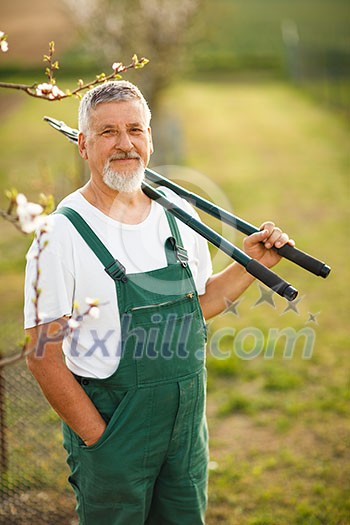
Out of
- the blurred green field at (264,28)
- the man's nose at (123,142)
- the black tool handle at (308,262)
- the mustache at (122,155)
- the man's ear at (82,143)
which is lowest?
the black tool handle at (308,262)

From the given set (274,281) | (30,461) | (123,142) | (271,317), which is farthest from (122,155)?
A: (271,317)

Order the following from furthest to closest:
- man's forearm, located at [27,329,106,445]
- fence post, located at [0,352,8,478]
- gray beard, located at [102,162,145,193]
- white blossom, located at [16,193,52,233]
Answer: fence post, located at [0,352,8,478] → gray beard, located at [102,162,145,193] → man's forearm, located at [27,329,106,445] → white blossom, located at [16,193,52,233]

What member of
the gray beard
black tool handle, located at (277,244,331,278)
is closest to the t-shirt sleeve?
the gray beard

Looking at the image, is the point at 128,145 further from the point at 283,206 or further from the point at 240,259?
the point at 283,206

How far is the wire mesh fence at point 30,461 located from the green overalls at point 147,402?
4.11 feet

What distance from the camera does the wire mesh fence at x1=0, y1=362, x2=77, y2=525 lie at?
3668 millimetres

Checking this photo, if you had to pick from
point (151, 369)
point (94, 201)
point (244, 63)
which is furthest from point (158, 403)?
point (244, 63)

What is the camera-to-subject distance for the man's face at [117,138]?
2363 mm

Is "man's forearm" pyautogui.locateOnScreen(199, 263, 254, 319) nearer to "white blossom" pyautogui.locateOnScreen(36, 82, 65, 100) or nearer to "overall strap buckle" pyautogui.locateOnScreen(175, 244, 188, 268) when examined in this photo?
"overall strap buckle" pyautogui.locateOnScreen(175, 244, 188, 268)

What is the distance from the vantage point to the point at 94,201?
2.46 m

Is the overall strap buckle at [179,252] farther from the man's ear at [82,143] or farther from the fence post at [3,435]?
the fence post at [3,435]

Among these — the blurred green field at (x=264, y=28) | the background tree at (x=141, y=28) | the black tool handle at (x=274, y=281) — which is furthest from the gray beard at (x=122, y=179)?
the blurred green field at (x=264, y=28)

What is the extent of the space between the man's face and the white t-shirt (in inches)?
6.4

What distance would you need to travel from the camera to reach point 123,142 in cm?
237
